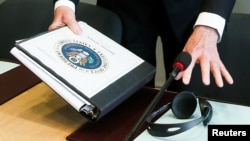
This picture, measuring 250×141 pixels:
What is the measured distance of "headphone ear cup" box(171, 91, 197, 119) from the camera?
85 cm

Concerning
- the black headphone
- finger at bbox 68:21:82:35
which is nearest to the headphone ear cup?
the black headphone

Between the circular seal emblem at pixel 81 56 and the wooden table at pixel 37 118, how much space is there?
111mm

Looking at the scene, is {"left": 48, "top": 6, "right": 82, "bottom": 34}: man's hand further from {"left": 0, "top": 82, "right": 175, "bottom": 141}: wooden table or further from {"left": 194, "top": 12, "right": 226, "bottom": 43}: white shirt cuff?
{"left": 194, "top": 12, "right": 226, "bottom": 43}: white shirt cuff

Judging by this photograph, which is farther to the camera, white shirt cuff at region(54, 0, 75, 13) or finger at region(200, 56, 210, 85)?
white shirt cuff at region(54, 0, 75, 13)

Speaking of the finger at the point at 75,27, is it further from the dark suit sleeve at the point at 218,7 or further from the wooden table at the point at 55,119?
the dark suit sleeve at the point at 218,7

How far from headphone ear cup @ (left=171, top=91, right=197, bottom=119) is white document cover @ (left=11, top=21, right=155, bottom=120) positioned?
8 centimetres

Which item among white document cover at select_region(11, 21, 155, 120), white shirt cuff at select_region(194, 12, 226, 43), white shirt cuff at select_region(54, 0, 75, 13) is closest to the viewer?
white document cover at select_region(11, 21, 155, 120)

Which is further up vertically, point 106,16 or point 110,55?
point 110,55

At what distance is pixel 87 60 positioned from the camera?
0.85 meters

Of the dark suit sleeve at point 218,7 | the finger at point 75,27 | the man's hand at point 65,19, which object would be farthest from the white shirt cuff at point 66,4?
the dark suit sleeve at point 218,7

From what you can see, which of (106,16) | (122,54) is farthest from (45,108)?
(106,16)

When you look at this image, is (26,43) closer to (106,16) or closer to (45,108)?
(45,108)

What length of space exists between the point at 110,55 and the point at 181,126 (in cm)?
23

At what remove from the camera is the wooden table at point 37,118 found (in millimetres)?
792
